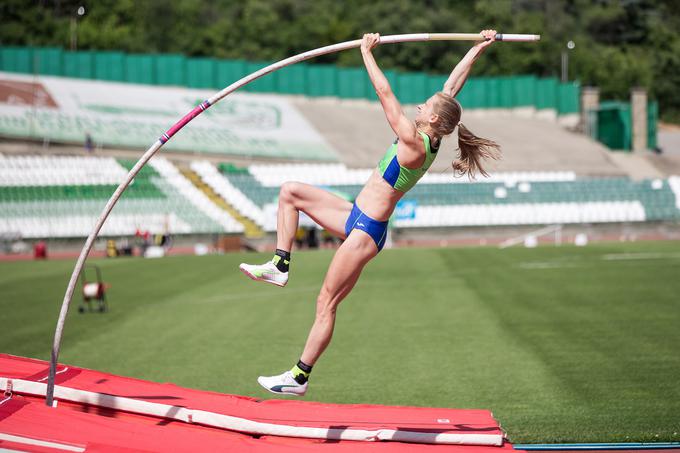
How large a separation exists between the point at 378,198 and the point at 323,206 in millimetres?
478

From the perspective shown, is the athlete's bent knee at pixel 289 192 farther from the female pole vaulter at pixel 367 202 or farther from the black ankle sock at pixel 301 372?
the black ankle sock at pixel 301 372

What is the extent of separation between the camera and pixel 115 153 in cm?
4181

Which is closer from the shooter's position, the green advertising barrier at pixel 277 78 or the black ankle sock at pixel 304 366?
the black ankle sock at pixel 304 366

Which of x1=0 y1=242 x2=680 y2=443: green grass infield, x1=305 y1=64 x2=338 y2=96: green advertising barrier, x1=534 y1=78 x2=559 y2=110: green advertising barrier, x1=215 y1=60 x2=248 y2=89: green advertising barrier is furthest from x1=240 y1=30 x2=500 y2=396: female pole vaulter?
x1=534 y1=78 x2=559 y2=110: green advertising barrier

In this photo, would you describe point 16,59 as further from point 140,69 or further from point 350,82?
point 350,82

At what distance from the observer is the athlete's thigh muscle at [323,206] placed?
6.52 meters

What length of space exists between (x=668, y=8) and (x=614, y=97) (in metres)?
14.1

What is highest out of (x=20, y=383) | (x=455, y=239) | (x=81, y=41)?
(x=81, y=41)

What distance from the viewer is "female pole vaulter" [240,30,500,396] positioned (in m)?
6.12

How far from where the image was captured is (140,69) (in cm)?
5116

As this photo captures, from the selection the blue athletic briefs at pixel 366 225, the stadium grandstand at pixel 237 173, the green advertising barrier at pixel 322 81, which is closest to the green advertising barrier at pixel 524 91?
the stadium grandstand at pixel 237 173

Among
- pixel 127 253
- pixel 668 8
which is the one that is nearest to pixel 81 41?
pixel 127 253

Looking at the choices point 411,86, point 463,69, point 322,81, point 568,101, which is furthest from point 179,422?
point 568,101

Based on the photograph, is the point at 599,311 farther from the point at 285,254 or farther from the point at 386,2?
the point at 386,2
